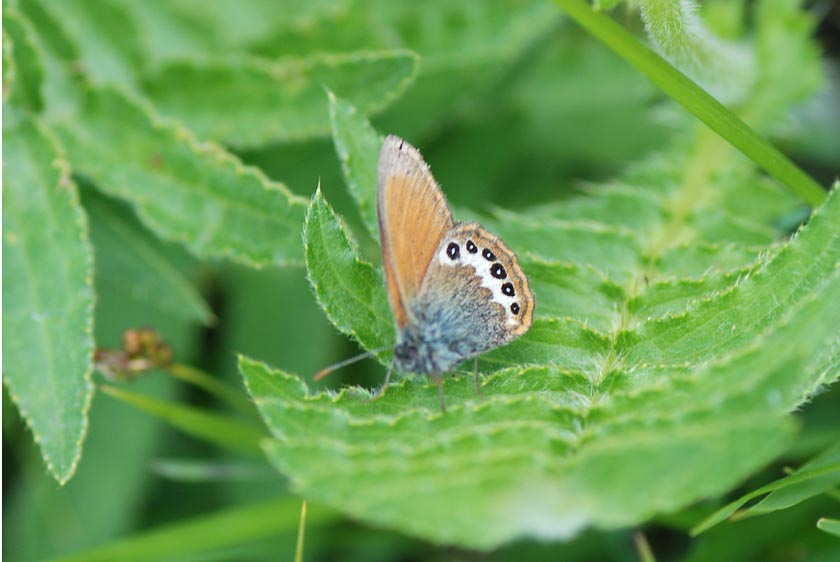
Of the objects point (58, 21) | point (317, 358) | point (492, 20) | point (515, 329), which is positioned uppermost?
point (492, 20)

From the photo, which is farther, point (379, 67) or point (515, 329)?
point (379, 67)

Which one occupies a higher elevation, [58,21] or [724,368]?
[58,21]

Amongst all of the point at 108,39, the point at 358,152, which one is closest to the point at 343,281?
the point at 358,152

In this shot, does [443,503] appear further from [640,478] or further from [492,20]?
[492,20]

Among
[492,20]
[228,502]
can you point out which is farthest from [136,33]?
[228,502]

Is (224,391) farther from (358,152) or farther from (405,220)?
(405,220)

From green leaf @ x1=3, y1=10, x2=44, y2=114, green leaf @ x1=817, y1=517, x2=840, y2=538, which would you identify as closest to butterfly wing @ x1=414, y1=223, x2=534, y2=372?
green leaf @ x1=817, y1=517, x2=840, y2=538

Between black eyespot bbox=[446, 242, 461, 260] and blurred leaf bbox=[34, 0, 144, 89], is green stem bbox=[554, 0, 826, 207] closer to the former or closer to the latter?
black eyespot bbox=[446, 242, 461, 260]
